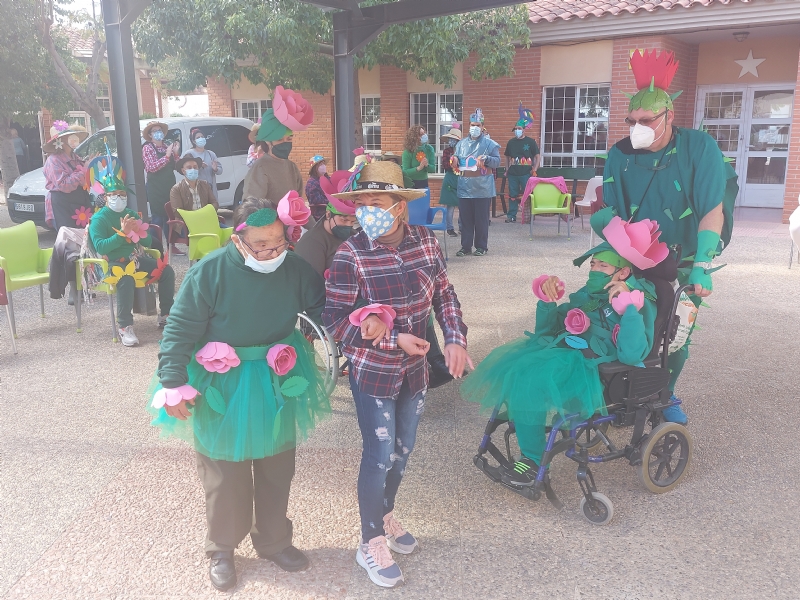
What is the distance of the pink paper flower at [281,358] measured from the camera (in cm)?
284

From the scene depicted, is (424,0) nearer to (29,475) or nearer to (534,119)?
(29,475)

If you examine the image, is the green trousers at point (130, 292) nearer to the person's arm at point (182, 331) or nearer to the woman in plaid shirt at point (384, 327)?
the person's arm at point (182, 331)

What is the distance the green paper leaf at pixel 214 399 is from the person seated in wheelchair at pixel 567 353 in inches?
51.9

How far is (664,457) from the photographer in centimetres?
370

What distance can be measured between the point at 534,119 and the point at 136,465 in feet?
42.7

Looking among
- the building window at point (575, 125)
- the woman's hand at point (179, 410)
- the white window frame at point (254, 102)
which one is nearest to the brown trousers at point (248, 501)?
the woman's hand at point (179, 410)

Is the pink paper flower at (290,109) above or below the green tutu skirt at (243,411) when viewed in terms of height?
above

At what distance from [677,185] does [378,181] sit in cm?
200

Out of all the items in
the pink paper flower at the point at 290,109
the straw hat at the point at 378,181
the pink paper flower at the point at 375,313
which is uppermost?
the pink paper flower at the point at 290,109

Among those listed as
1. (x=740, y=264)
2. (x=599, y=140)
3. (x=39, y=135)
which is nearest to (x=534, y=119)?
(x=599, y=140)

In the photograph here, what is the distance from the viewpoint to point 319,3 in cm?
676

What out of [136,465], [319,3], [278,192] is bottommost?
[136,465]

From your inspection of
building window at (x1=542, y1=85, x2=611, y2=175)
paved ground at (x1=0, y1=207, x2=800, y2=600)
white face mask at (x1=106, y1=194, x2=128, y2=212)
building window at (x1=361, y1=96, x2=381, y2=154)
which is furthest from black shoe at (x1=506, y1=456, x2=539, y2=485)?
building window at (x1=361, y1=96, x2=381, y2=154)

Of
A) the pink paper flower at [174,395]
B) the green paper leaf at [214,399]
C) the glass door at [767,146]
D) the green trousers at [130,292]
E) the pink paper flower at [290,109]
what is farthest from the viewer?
the glass door at [767,146]
